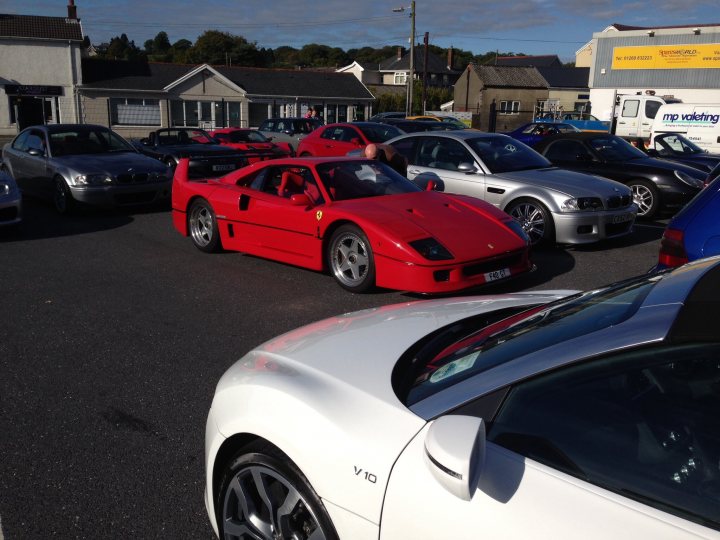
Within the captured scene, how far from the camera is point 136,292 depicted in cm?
679

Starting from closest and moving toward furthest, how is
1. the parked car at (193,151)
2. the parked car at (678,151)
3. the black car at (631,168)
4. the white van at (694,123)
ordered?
the parked car at (193,151), the black car at (631,168), the parked car at (678,151), the white van at (694,123)

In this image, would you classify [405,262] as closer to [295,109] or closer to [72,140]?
[72,140]

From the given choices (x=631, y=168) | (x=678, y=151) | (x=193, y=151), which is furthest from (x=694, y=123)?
(x=193, y=151)

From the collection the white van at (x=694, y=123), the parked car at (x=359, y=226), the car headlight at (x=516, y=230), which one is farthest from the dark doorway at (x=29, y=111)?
the car headlight at (x=516, y=230)

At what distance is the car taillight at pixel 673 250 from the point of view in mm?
3953

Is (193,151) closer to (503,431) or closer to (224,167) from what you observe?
A: (224,167)

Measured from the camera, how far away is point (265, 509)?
98.5 inches

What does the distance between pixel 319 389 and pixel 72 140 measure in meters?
11.3

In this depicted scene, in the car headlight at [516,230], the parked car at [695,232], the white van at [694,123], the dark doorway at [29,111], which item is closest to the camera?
the parked car at [695,232]

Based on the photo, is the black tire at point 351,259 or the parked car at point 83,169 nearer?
the black tire at point 351,259

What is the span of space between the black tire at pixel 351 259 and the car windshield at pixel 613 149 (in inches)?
255

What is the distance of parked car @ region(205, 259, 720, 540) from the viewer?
1.68m

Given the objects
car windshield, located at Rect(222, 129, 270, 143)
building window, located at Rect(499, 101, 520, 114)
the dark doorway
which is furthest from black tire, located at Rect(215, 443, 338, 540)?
building window, located at Rect(499, 101, 520, 114)

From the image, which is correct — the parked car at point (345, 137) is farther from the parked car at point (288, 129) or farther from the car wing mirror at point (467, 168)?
the parked car at point (288, 129)
